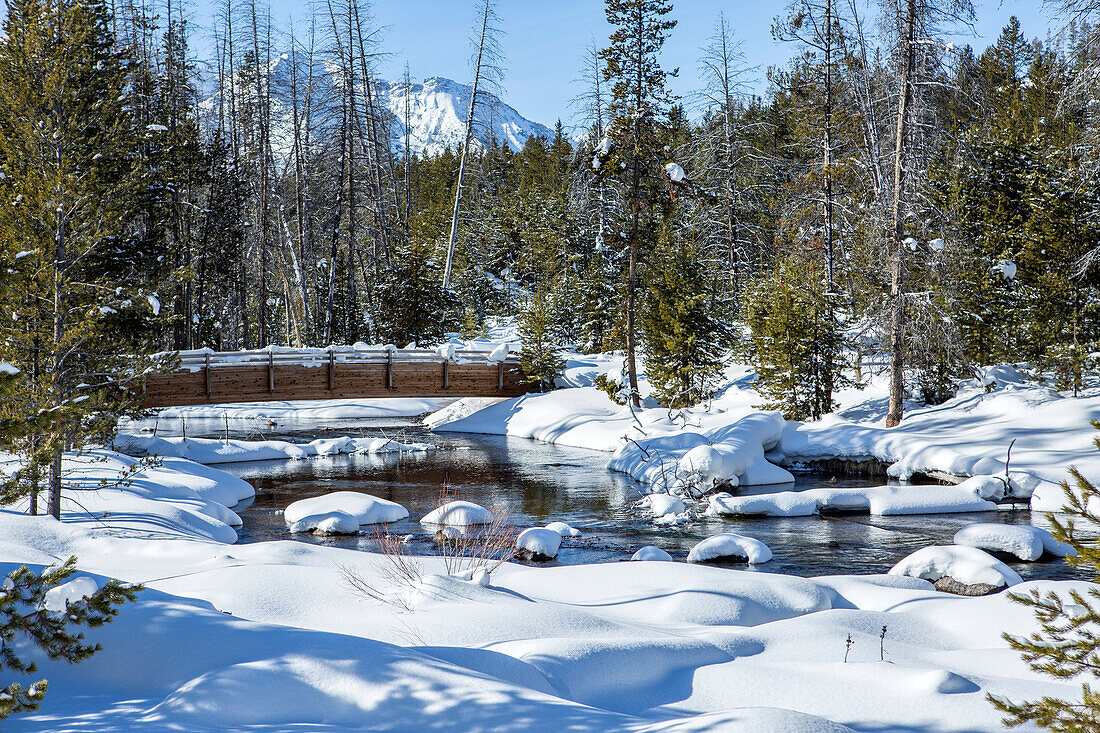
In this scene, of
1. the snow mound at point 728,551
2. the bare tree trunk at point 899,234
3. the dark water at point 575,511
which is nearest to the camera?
the snow mound at point 728,551

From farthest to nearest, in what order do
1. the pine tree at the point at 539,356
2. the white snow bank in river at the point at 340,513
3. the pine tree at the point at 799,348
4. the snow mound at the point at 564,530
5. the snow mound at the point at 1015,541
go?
the pine tree at the point at 539,356 → the pine tree at the point at 799,348 → the white snow bank in river at the point at 340,513 → the snow mound at the point at 564,530 → the snow mound at the point at 1015,541

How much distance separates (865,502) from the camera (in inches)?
551

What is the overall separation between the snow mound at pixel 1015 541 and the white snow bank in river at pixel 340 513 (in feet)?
29.0

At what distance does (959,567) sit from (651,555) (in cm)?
367

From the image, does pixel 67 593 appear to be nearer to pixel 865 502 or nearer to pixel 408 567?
pixel 408 567

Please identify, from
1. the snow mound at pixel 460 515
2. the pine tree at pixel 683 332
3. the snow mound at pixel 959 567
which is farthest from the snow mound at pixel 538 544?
the pine tree at pixel 683 332

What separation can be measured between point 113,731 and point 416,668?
162 cm

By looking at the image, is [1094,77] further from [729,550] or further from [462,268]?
[462,268]

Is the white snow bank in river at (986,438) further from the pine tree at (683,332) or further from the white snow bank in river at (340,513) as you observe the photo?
the white snow bank in river at (340,513)

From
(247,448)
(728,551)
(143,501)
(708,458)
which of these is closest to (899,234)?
(708,458)

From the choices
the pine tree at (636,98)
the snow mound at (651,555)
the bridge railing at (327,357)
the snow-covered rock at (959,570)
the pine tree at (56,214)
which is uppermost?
the pine tree at (636,98)

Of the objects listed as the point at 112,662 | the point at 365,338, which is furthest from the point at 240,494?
the point at 365,338

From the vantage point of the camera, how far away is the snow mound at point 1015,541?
1041cm

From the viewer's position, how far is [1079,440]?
50.7 feet
